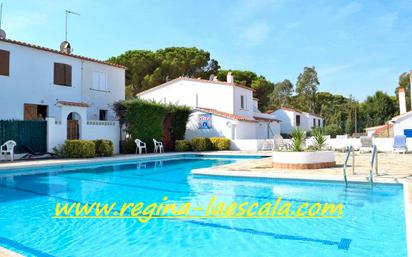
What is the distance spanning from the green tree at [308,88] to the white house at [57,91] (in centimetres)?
4889

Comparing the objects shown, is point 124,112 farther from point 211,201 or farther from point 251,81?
point 251,81

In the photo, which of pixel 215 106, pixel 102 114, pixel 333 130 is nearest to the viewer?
pixel 102 114

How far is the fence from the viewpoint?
1819cm

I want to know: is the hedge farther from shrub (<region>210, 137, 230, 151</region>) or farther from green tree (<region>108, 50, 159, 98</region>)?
green tree (<region>108, 50, 159, 98</region>)

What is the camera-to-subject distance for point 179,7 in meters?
19.6

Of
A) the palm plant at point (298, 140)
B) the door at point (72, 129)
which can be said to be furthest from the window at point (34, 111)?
the palm plant at point (298, 140)

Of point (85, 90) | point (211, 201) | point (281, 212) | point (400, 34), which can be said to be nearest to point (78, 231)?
point (211, 201)

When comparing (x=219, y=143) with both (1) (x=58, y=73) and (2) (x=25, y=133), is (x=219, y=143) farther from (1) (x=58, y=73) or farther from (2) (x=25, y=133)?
(2) (x=25, y=133)

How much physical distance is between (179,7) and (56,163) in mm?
10597

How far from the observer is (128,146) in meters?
23.8

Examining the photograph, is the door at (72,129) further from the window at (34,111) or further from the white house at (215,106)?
the white house at (215,106)

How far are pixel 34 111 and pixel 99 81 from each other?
209 inches

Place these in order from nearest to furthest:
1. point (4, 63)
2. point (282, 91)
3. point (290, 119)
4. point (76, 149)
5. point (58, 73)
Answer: point (76, 149) < point (4, 63) < point (58, 73) < point (290, 119) < point (282, 91)

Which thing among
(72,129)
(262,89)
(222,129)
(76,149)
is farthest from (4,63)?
(262,89)
